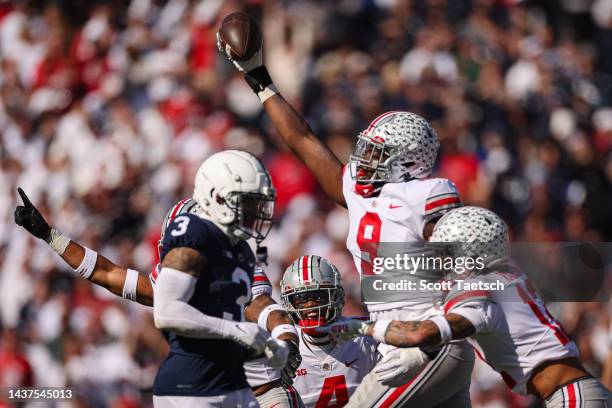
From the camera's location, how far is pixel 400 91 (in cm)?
1169

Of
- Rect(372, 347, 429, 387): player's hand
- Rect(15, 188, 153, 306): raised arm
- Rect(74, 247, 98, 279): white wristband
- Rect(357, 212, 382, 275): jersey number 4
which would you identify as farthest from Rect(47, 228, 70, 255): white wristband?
Rect(372, 347, 429, 387): player's hand

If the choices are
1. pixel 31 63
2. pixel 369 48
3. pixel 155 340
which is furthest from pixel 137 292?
pixel 31 63

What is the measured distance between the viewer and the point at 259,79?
261 inches

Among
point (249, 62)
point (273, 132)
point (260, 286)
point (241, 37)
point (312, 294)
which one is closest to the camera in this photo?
point (241, 37)

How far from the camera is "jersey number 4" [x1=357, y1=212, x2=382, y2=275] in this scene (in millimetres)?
6092

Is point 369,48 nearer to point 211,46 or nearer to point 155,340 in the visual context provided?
point 211,46

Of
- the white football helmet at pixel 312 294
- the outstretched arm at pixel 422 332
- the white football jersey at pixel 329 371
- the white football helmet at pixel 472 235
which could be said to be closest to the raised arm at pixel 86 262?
the white football helmet at pixel 312 294

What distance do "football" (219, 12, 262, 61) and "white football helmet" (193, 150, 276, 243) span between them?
1.14 meters

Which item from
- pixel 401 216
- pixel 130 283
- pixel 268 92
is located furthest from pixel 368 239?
pixel 130 283

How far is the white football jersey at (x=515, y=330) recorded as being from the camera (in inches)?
225

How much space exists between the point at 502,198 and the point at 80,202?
4.66 metres

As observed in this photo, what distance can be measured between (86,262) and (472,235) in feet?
6.78

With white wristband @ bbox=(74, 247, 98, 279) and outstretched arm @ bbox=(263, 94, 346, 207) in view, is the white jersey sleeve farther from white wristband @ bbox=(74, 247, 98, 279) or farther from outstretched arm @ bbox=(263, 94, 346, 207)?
white wristband @ bbox=(74, 247, 98, 279)

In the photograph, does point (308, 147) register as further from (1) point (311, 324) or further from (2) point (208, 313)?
(2) point (208, 313)
